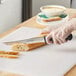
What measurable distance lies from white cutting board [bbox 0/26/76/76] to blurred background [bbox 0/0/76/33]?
1.21 metres

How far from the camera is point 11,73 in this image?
2.69 feet

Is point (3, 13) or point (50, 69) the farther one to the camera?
point (3, 13)

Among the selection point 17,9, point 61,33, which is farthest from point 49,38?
point 17,9

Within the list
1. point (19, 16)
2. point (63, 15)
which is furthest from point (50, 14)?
point (19, 16)

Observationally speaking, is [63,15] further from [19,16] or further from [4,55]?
[19,16]

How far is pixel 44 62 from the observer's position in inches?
34.8

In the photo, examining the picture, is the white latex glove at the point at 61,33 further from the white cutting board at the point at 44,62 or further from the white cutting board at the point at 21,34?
the white cutting board at the point at 21,34

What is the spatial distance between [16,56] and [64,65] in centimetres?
19

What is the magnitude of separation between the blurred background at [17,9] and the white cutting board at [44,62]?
3.96ft

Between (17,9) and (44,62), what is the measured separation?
60.8 inches

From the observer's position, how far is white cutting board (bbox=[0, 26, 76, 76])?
82cm

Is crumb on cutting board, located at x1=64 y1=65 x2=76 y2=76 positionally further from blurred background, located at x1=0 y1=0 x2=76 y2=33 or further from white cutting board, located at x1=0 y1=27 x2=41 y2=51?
blurred background, located at x1=0 y1=0 x2=76 y2=33

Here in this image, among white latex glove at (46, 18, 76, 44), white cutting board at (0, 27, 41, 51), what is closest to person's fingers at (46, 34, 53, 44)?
white latex glove at (46, 18, 76, 44)

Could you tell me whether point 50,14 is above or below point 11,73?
above
